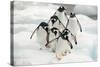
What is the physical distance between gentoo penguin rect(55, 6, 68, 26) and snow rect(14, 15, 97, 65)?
196 mm

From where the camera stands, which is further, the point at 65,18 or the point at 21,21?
the point at 65,18

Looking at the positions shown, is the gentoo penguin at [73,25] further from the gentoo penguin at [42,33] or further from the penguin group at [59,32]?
the gentoo penguin at [42,33]

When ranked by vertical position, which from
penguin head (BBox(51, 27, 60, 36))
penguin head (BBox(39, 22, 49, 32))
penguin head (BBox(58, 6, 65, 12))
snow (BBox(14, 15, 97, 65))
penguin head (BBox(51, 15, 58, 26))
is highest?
penguin head (BBox(58, 6, 65, 12))

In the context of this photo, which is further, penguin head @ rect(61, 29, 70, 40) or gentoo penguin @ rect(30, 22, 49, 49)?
penguin head @ rect(61, 29, 70, 40)

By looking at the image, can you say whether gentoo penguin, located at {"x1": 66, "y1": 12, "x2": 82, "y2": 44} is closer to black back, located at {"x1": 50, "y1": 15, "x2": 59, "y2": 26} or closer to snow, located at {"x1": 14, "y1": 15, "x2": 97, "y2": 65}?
snow, located at {"x1": 14, "y1": 15, "x2": 97, "y2": 65}

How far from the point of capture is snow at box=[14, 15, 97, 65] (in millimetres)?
2252

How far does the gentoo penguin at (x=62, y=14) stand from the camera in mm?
2453

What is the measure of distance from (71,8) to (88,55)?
0.65 meters

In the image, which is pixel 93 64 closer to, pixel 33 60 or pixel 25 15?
pixel 33 60

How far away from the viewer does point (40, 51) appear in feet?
7.70

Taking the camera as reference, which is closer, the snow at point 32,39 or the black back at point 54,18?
the snow at point 32,39

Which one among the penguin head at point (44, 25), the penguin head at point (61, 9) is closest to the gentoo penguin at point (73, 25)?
the penguin head at point (61, 9)

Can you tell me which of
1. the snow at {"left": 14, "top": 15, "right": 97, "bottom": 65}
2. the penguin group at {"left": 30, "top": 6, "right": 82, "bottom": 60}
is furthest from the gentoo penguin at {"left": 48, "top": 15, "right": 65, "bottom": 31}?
the snow at {"left": 14, "top": 15, "right": 97, "bottom": 65}
